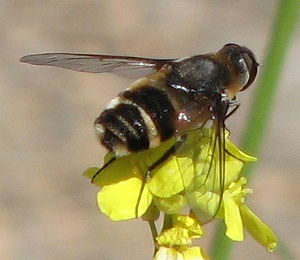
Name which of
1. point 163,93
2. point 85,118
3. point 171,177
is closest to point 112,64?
point 163,93

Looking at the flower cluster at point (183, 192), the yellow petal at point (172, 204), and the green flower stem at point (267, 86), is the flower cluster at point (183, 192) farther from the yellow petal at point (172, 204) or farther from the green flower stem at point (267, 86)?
the green flower stem at point (267, 86)

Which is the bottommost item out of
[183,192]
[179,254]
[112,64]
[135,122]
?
[179,254]

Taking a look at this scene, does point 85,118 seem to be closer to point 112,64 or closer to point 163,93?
point 112,64

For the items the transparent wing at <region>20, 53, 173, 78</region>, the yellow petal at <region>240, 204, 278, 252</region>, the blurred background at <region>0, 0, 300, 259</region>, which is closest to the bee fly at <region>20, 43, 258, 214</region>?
the transparent wing at <region>20, 53, 173, 78</region>

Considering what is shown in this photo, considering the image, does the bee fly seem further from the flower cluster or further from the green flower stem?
the green flower stem

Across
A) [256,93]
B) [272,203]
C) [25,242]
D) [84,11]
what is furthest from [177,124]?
[84,11]

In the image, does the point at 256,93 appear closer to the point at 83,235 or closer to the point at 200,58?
the point at 200,58
